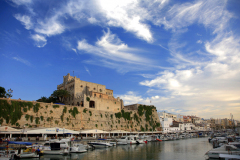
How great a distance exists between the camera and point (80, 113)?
43.6 meters

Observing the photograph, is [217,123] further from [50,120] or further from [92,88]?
[50,120]

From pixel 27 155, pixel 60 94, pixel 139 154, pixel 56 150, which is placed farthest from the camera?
pixel 60 94

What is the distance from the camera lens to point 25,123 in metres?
32.8

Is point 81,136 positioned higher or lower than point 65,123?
lower

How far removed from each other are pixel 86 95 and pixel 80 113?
5822 mm

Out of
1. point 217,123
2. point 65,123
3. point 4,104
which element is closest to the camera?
point 4,104

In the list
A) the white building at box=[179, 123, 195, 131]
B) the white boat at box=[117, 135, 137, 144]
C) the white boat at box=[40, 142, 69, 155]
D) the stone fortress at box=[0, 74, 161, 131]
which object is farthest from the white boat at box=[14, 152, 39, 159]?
the white building at box=[179, 123, 195, 131]

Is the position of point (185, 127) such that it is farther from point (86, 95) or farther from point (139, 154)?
point (139, 154)

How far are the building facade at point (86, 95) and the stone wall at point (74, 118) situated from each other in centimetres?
189

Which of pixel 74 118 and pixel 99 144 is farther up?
pixel 74 118

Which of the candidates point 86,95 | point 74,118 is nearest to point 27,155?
point 74,118

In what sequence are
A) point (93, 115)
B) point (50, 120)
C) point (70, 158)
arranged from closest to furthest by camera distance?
point (70, 158) → point (50, 120) → point (93, 115)

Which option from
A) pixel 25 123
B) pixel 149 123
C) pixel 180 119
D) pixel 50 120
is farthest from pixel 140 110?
pixel 180 119

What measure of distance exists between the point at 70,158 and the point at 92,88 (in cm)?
3543
